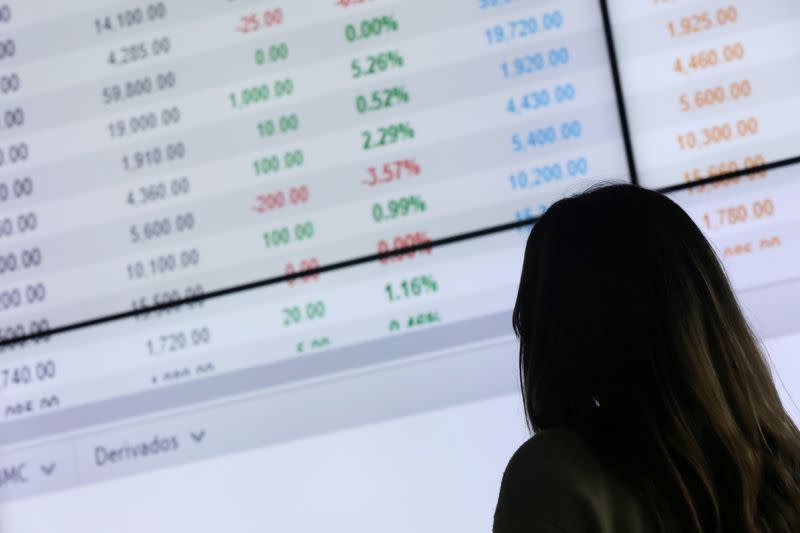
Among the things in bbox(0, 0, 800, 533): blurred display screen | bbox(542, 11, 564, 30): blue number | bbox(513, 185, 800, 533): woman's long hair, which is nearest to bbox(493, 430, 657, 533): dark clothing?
bbox(513, 185, 800, 533): woman's long hair

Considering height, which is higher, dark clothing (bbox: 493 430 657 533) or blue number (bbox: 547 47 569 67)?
blue number (bbox: 547 47 569 67)

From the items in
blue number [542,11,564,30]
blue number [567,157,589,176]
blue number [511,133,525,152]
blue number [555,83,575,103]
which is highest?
blue number [542,11,564,30]

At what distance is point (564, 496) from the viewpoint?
35.3 inches

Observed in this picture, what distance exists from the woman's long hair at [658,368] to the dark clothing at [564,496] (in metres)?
0.02

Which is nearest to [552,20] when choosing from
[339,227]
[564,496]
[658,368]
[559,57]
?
[559,57]

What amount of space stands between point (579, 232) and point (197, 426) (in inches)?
40.8

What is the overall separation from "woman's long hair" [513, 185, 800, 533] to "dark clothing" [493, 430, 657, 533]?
0.06 feet

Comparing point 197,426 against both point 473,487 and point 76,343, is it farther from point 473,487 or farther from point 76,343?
→ point 473,487

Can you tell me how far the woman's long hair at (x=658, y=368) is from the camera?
3.02 ft

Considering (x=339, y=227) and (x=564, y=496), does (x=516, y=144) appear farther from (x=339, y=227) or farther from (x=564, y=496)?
(x=564, y=496)

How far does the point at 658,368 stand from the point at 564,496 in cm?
16

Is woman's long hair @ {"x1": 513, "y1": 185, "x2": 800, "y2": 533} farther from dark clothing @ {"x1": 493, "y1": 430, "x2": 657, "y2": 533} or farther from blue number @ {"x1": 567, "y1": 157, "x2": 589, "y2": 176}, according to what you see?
blue number @ {"x1": 567, "y1": 157, "x2": 589, "y2": 176}

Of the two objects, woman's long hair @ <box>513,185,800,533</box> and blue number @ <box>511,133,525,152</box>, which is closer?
woman's long hair @ <box>513,185,800,533</box>

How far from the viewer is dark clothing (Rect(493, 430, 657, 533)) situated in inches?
35.2
